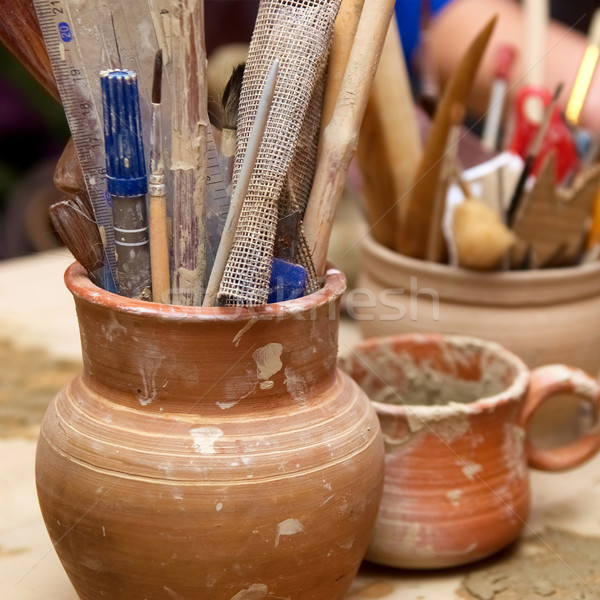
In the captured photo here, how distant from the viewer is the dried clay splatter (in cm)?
45

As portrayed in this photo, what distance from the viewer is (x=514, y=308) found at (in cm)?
59

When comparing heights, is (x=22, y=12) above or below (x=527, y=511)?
above

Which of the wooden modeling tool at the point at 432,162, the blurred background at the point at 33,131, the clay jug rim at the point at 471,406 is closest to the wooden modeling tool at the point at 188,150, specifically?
the clay jug rim at the point at 471,406

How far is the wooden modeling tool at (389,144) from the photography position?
605 mm

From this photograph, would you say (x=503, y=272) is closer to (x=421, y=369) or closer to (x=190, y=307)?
(x=421, y=369)

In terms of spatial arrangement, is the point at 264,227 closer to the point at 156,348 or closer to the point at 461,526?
the point at 156,348

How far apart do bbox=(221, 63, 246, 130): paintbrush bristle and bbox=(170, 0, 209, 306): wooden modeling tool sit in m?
0.03

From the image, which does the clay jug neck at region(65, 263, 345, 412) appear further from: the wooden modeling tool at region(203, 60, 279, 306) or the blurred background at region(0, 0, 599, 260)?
the blurred background at region(0, 0, 599, 260)

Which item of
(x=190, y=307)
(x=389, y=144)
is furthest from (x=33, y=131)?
(x=190, y=307)

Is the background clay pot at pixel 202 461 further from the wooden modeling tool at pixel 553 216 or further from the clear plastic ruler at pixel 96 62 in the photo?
the wooden modeling tool at pixel 553 216

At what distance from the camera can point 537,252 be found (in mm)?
591

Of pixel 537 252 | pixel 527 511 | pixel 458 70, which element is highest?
pixel 458 70

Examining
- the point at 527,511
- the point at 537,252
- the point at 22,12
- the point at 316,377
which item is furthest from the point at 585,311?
the point at 22,12

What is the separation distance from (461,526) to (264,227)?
21 cm
